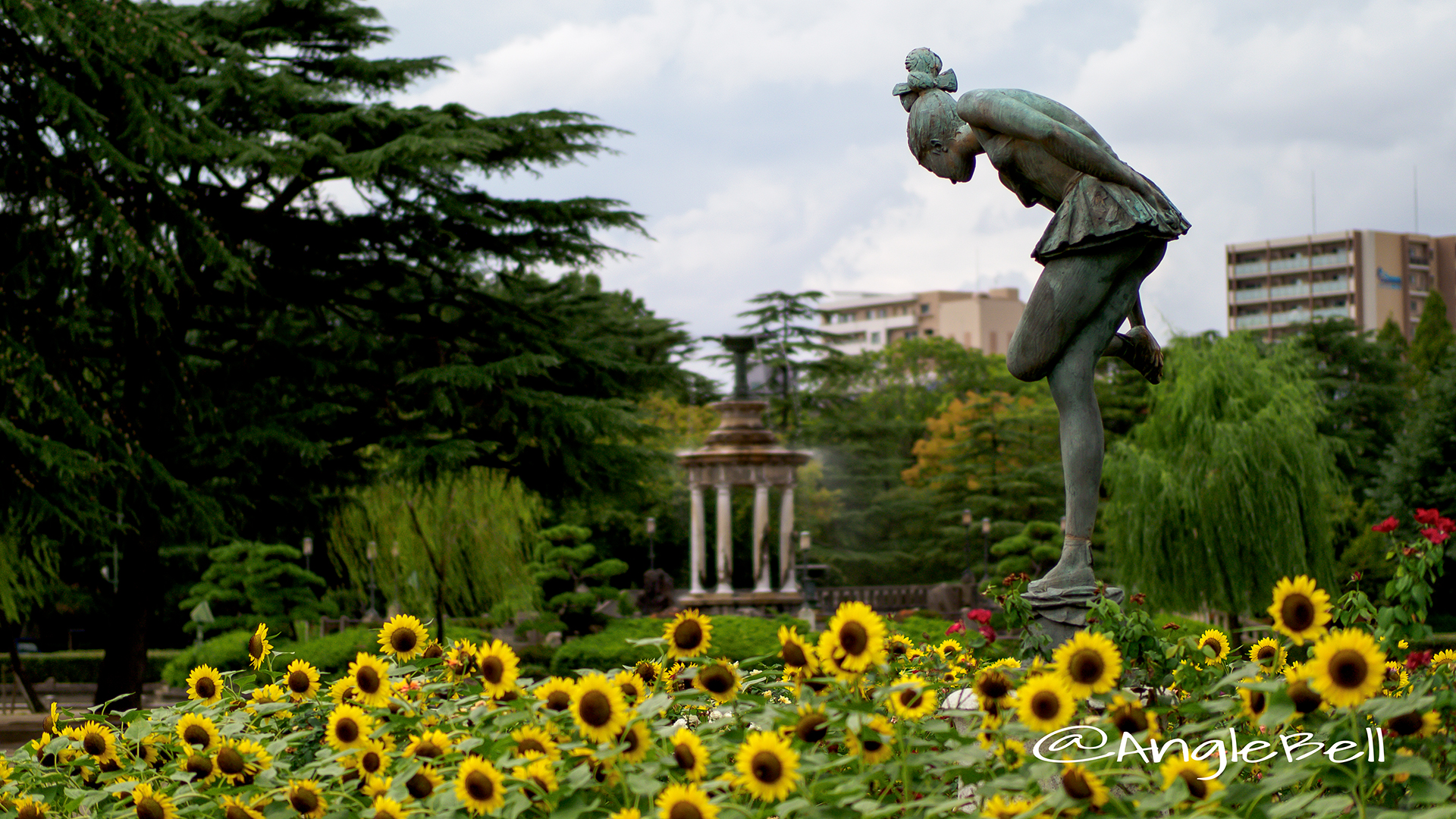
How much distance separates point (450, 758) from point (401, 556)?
22864mm

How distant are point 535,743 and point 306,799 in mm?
535

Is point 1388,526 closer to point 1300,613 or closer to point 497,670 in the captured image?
point 1300,613

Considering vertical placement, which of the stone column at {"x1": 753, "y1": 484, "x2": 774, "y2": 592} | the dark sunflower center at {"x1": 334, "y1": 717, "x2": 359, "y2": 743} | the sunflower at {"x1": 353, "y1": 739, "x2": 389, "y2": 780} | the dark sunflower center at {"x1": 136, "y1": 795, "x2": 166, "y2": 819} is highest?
the dark sunflower center at {"x1": 334, "y1": 717, "x2": 359, "y2": 743}

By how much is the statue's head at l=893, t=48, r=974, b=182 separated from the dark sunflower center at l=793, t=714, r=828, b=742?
92.4 inches

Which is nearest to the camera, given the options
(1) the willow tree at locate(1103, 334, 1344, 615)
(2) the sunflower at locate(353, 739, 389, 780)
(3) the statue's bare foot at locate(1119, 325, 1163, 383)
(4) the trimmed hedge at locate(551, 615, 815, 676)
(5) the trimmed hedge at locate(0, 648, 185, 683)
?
(2) the sunflower at locate(353, 739, 389, 780)

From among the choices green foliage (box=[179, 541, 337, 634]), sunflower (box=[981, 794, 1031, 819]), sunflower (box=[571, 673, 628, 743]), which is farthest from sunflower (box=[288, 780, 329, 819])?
green foliage (box=[179, 541, 337, 634])

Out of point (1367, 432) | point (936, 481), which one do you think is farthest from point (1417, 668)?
point (1367, 432)

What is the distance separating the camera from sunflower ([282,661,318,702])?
3613 mm

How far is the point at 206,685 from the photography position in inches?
145

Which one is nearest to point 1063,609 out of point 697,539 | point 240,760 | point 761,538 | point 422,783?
point 422,783

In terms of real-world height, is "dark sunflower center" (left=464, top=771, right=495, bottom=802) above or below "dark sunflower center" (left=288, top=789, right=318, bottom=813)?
above

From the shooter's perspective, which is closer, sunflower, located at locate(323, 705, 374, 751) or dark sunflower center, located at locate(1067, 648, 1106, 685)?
dark sunflower center, located at locate(1067, 648, 1106, 685)

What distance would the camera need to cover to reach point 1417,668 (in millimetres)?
2682

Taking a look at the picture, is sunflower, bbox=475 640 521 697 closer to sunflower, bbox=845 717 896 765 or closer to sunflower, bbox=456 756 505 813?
sunflower, bbox=456 756 505 813
